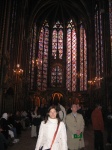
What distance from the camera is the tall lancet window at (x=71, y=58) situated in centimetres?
3225

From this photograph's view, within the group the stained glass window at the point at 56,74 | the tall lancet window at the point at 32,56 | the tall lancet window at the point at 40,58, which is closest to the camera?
the tall lancet window at the point at 32,56

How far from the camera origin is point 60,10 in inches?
1356

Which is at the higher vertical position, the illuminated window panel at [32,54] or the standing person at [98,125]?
the illuminated window panel at [32,54]

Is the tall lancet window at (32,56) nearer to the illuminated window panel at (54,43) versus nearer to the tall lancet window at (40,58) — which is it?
the tall lancet window at (40,58)

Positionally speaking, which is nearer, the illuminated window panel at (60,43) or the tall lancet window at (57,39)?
the illuminated window panel at (60,43)

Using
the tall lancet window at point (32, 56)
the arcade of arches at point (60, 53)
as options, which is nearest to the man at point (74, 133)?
the arcade of arches at point (60, 53)

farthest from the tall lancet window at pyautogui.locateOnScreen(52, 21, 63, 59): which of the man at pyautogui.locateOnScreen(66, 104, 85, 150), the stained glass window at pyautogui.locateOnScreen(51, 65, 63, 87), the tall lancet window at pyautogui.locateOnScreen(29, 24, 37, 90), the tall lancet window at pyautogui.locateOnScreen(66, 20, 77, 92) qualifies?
the man at pyautogui.locateOnScreen(66, 104, 85, 150)

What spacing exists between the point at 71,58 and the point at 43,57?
5307 millimetres

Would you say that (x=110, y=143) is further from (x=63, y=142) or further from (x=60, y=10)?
(x=60, y=10)

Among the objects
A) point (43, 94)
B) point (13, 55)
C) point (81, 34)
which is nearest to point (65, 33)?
point (81, 34)

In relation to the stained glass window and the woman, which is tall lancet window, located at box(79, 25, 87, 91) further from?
the woman

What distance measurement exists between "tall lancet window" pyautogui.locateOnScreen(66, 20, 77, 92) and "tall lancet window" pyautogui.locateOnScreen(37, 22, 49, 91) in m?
4.16

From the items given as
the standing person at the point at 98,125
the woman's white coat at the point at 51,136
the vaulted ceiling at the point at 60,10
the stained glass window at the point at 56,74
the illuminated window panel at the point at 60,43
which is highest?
the vaulted ceiling at the point at 60,10

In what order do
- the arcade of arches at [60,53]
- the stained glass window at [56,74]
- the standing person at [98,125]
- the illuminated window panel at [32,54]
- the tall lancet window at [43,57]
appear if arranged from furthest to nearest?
the stained glass window at [56,74]
the tall lancet window at [43,57]
the illuminated window panel at [32,54]
the arcade of arches at [60,53]
the standing person at [98,125]
